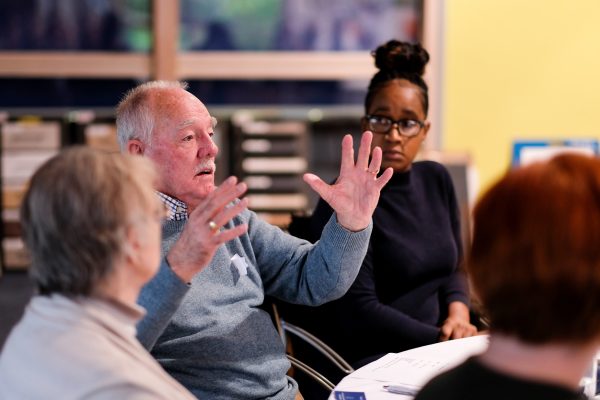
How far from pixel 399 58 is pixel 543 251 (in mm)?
2032

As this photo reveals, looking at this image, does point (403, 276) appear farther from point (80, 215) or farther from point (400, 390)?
point (80, 215)

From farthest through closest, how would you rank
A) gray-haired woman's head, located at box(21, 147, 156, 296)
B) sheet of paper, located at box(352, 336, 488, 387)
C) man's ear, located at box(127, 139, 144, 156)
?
man's ear, located at box(127, 139, 144, 156), sheet of paper, located at box(352, 336, 488, 387), gray-haired woman's head, located at box(21, 147, 156, 296)

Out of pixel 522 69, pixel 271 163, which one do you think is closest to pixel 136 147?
pixel 271 163

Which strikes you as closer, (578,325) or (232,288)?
(578,325)

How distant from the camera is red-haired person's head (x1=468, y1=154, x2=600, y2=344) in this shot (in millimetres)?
1172

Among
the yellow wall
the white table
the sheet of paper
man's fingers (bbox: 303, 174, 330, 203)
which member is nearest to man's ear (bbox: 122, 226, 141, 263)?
the white table

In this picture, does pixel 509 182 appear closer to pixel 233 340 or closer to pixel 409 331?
pixel 233 340

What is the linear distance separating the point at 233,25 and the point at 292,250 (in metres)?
4.70

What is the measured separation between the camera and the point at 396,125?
304cm

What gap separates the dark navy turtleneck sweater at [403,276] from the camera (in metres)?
2.82

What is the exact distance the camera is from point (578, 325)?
120 centimetres

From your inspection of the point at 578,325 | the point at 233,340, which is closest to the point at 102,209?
the point at 578,325

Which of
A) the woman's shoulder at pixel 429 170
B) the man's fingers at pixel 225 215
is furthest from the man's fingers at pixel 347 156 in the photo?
the woman's shoulder at pixel 429 170

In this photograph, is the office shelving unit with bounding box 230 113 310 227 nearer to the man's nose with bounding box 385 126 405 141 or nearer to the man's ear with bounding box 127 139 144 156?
the man's nose with bounding box 385 126 405 141
